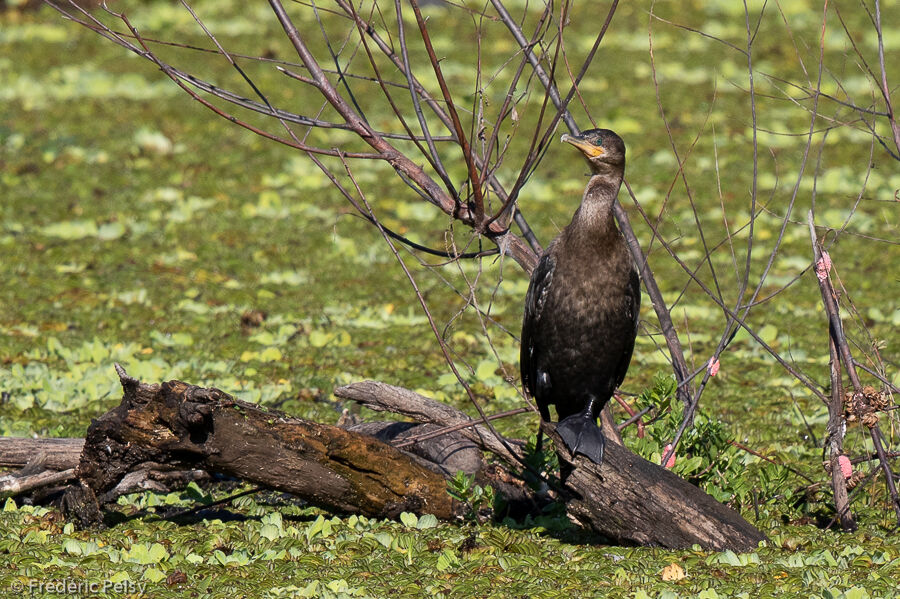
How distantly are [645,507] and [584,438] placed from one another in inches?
15.1

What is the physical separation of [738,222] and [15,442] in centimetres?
703

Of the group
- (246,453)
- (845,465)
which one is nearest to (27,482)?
(246,453)

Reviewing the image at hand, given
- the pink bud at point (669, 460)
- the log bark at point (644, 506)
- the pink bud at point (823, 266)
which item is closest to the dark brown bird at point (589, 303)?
the log bark at point (644, 506)

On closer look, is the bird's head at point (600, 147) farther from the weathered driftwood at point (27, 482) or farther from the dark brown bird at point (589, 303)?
the weathered driftwood at point (27, 482)

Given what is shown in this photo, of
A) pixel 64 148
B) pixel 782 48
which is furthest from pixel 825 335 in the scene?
pixel 64 148

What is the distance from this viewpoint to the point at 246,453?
15.2 feet

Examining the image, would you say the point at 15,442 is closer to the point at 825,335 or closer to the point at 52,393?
the point at 52,393

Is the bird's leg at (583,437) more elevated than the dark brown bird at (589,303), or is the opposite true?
the dark brown bird at (589,303)

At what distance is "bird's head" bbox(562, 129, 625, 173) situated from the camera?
470cm

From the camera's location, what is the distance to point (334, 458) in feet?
15.9

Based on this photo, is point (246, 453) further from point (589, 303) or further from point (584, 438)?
point (589, 303)

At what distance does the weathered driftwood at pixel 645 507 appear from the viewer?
179 inches

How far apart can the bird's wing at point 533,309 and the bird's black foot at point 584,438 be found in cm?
60

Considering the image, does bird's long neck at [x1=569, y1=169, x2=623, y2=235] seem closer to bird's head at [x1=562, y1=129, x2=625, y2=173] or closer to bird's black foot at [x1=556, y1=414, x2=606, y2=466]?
bird's head at [x1=562, y1=129, x2=625, y2=173]
